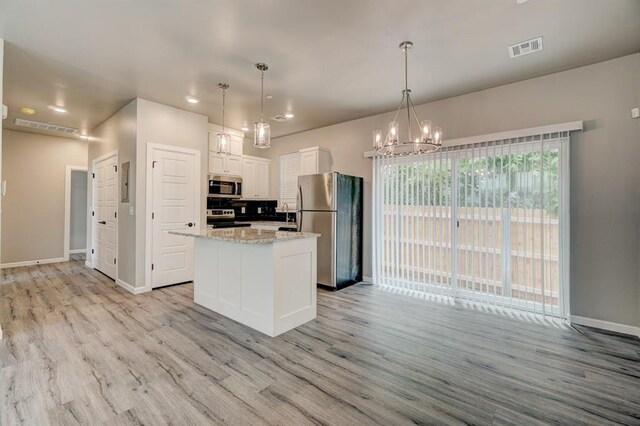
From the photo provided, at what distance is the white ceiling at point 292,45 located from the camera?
7.57 ft

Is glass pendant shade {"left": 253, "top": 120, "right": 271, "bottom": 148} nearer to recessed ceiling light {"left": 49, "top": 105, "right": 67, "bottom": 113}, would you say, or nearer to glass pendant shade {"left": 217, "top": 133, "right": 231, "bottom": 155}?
glass pendant shade {"left": 217, "top": 133, "right": 231, "bottom": 155}

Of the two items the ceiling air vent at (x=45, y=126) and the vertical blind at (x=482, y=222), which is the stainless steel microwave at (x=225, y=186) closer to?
the vertical blind at (x=482, y=222)

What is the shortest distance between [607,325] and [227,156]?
5.84 meters

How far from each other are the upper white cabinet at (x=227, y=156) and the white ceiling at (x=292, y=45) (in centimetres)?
117

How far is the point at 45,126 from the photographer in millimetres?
5496

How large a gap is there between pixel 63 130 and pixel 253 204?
3.91m

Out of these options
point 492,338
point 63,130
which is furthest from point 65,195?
point 492,338

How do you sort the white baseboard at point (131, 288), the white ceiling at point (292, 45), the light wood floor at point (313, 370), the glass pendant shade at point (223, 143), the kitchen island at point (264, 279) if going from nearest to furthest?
the light wood floor at point (313, 370) → the white ceiling at point (292, 45) → the kitchen island at point (264, 279) → the glass pendant shade at point (223, 143) → the white baseboard at point (131, 288)

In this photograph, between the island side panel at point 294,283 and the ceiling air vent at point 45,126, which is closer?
the island side panel at point 294,283

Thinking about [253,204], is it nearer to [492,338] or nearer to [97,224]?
[97,224]

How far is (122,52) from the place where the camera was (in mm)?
2955

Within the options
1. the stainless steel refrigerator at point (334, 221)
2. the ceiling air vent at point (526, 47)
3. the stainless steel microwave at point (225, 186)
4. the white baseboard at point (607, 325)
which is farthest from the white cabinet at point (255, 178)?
the white baseboard at point (607, 325)

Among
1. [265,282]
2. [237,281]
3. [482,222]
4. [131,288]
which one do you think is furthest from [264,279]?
[482,222]

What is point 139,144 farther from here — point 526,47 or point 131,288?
point 526,47
